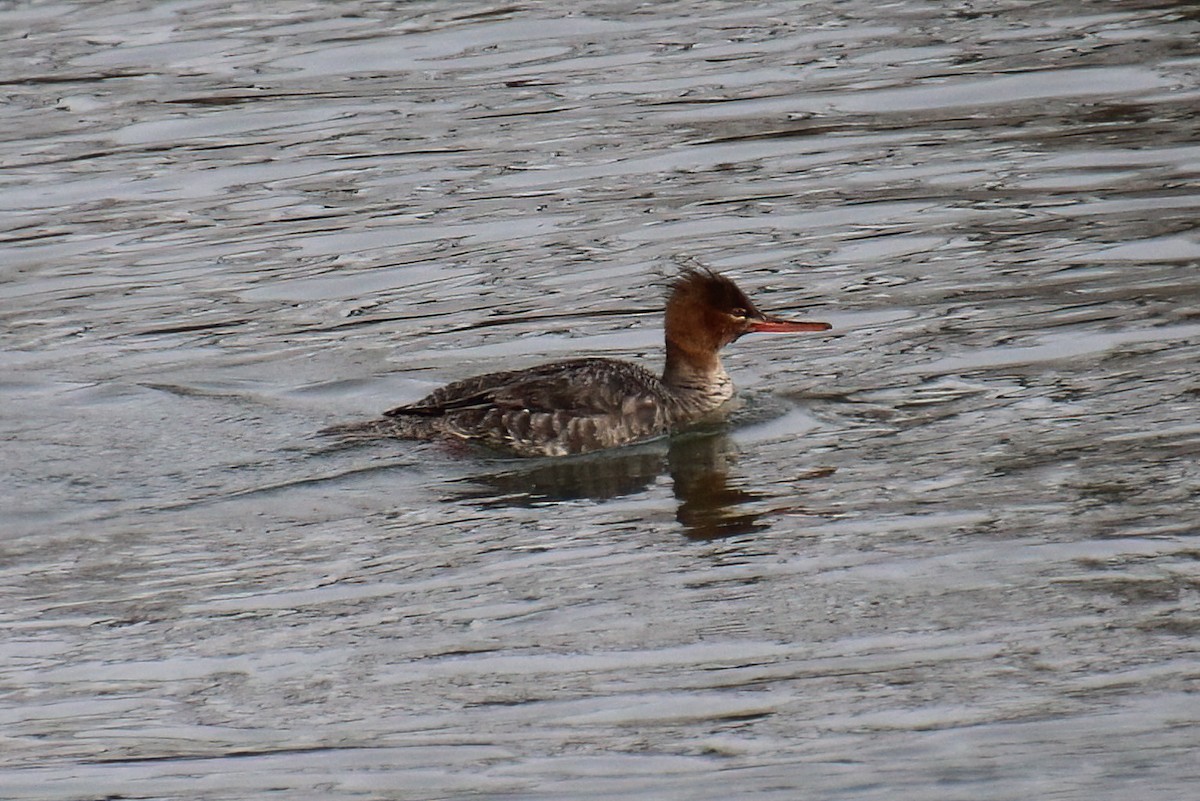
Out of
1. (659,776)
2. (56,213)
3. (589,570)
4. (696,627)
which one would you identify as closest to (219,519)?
(589,570)

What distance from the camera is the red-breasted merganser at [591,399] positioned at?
1036cm

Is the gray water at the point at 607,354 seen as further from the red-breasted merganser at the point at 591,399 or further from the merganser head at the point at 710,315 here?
the merganser head at the point at 710,315

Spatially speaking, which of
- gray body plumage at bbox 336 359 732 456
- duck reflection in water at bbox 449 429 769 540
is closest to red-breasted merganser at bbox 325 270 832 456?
gray body plumage at bbox 336 359 732 456

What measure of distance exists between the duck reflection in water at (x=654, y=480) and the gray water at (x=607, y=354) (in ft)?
0.12

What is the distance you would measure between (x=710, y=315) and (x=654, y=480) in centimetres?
126

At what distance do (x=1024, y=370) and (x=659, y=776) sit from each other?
16.7 ft

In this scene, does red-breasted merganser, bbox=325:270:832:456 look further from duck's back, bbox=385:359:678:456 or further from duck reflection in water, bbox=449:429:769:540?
duck reflection in water, bbox=449:429:769:540

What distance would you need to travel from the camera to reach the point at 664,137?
16141 mm

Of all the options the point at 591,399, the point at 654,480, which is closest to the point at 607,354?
the point at 591,399

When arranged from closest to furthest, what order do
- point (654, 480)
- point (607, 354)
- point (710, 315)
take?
point (654, 480)
point (710, 315)
point (607, 354)

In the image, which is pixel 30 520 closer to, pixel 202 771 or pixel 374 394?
pixel 374 394

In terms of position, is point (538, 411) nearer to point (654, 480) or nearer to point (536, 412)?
point (536, 412)

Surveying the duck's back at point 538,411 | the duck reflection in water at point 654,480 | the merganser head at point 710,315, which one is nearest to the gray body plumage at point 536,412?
the duck's back at point 538,411

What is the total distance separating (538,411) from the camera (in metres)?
10.4
